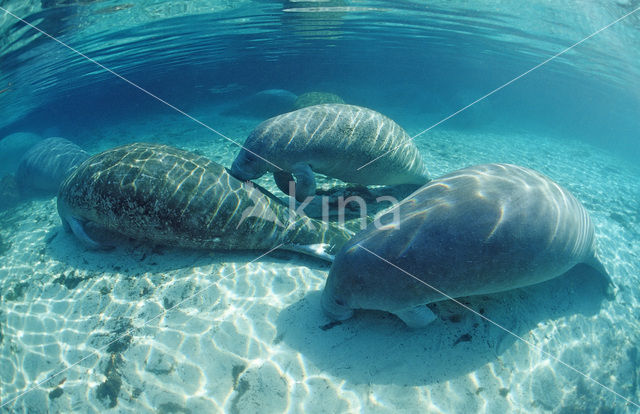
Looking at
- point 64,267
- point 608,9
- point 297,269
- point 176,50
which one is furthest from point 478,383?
point 176,50

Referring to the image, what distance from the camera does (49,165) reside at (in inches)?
371

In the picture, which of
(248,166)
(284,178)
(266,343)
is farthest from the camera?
(284,178)

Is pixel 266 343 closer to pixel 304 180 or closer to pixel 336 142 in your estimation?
pixel 304 180

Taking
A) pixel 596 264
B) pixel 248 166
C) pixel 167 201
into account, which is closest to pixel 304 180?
pixel 248 166

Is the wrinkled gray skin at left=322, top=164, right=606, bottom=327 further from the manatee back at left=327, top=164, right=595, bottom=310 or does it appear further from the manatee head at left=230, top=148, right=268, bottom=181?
the manatee head at left=230, top=148, right=268, bottom=181

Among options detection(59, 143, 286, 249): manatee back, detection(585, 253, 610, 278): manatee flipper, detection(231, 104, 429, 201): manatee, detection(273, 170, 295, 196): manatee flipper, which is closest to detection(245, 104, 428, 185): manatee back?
detection(231, 104, 429, 201): manatee

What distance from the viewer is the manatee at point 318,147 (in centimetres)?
542

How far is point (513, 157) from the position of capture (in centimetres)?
1383

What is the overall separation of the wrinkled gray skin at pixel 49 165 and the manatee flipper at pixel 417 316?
1052 cm

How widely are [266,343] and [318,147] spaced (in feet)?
11.1

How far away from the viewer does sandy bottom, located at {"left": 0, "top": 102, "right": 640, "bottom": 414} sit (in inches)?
123

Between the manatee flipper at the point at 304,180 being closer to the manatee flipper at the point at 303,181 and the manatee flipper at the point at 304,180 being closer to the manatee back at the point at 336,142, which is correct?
the manatee flipper at the point at 303,181

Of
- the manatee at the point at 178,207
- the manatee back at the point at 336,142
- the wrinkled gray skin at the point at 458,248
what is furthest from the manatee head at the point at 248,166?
the wrinkled gray skin at the point at 458,248

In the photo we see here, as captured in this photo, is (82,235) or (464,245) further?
(82,235)
